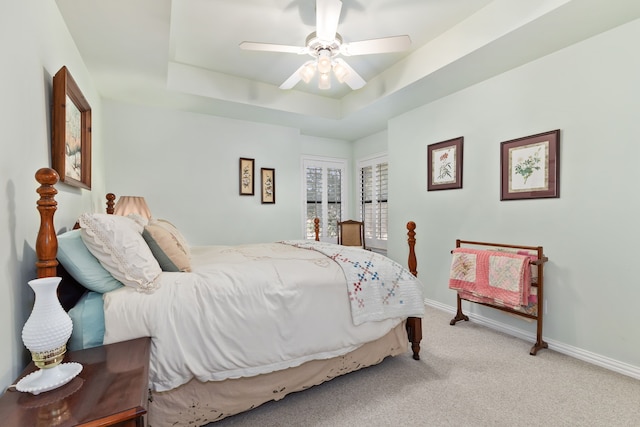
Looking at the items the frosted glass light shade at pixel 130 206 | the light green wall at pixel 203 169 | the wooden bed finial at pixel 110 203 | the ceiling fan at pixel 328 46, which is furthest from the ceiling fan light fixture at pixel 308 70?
the wooden bed finial at pixel 110 203

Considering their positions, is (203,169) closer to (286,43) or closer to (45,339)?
(286,43)

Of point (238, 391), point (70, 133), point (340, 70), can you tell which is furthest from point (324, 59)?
point (238, 391)

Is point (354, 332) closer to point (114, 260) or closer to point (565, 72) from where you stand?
point (114, 260)

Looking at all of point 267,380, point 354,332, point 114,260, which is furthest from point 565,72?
point 114,260

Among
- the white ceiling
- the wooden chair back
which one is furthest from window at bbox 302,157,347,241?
the white ceiling

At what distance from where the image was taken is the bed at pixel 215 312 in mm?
1321

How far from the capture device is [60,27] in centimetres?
191

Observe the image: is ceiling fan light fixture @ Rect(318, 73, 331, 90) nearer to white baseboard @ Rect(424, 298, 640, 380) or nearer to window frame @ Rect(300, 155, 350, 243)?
window frame @ Rect(300, 155, 350, 243)

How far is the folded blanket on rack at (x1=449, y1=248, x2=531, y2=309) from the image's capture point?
243cm

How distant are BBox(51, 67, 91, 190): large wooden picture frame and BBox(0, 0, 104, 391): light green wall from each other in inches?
1.7

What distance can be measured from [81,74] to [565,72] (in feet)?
13.1

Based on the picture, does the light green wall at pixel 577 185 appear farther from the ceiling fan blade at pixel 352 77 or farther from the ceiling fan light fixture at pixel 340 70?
the ceiling fan light fixture at pixel 340 70

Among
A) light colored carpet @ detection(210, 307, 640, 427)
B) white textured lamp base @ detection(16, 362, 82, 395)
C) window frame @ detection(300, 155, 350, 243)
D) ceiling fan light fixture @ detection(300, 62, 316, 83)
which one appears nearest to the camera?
white textured lamp base @ detection(16, 362, 82, 395)

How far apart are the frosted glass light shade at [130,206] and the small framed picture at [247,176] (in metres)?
1.34
